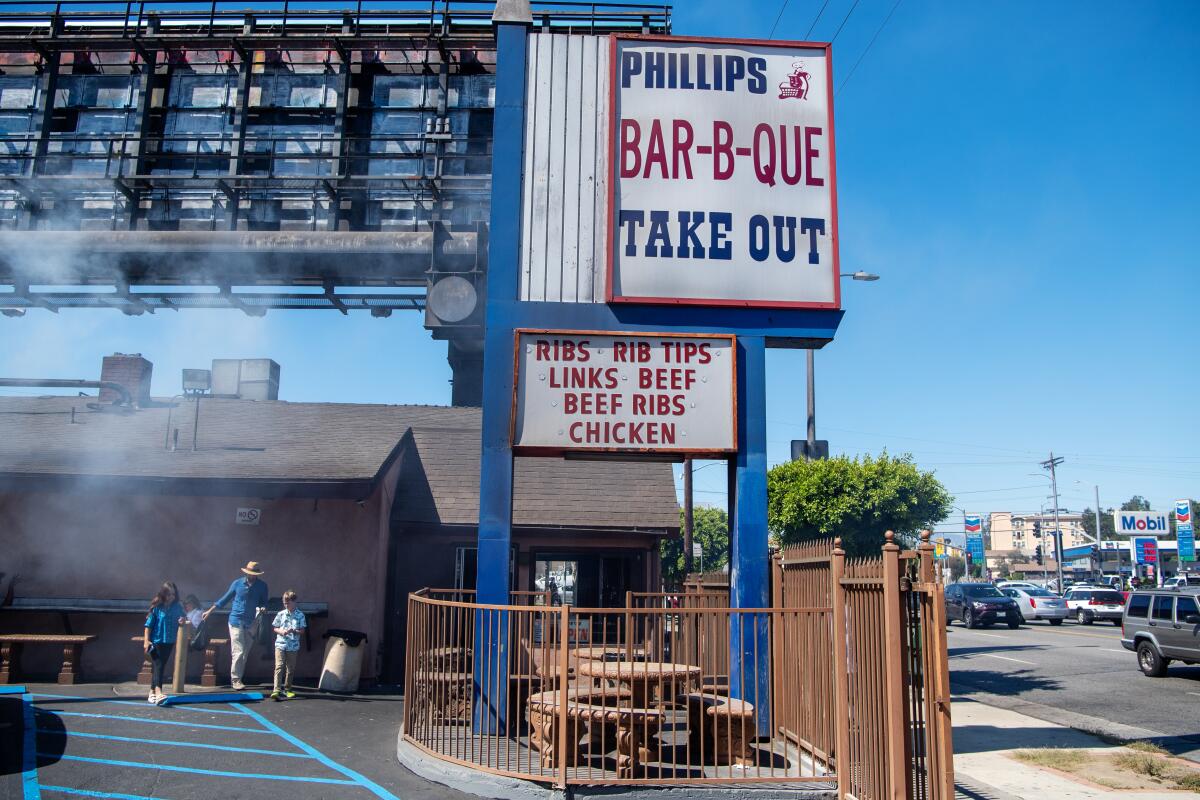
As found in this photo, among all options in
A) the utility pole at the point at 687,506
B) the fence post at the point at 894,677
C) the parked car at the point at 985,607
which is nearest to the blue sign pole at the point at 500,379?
the fence post at the point at 894,677

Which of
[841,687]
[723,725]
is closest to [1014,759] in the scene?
[723,725]

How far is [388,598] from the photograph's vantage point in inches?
592

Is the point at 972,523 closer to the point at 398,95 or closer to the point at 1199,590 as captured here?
the point at 1199,590

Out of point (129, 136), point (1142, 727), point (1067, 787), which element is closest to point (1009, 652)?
point (1142, 727)

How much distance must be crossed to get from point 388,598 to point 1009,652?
16054 mm

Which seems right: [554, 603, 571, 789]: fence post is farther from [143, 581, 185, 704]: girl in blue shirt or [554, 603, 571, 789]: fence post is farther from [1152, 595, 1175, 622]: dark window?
[1152, 595, 1175, 622]: dark window

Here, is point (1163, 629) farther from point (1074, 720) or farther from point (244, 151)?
point (244, 151)

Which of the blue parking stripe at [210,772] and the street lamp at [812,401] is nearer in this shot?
the blue parking stripe at [210,772]

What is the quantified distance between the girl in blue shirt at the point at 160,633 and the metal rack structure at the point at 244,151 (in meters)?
5.91

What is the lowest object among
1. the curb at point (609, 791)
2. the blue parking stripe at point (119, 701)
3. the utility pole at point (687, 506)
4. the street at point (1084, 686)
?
the street at point (1084, 686)

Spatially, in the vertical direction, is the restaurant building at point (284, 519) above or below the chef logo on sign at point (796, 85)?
below

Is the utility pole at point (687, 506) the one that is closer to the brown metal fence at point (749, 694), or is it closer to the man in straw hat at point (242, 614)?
the man in straw hat at point (242, 614)

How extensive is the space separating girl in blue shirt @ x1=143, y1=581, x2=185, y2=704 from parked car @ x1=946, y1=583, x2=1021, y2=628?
87.3ft

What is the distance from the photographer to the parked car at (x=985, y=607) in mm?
31594
